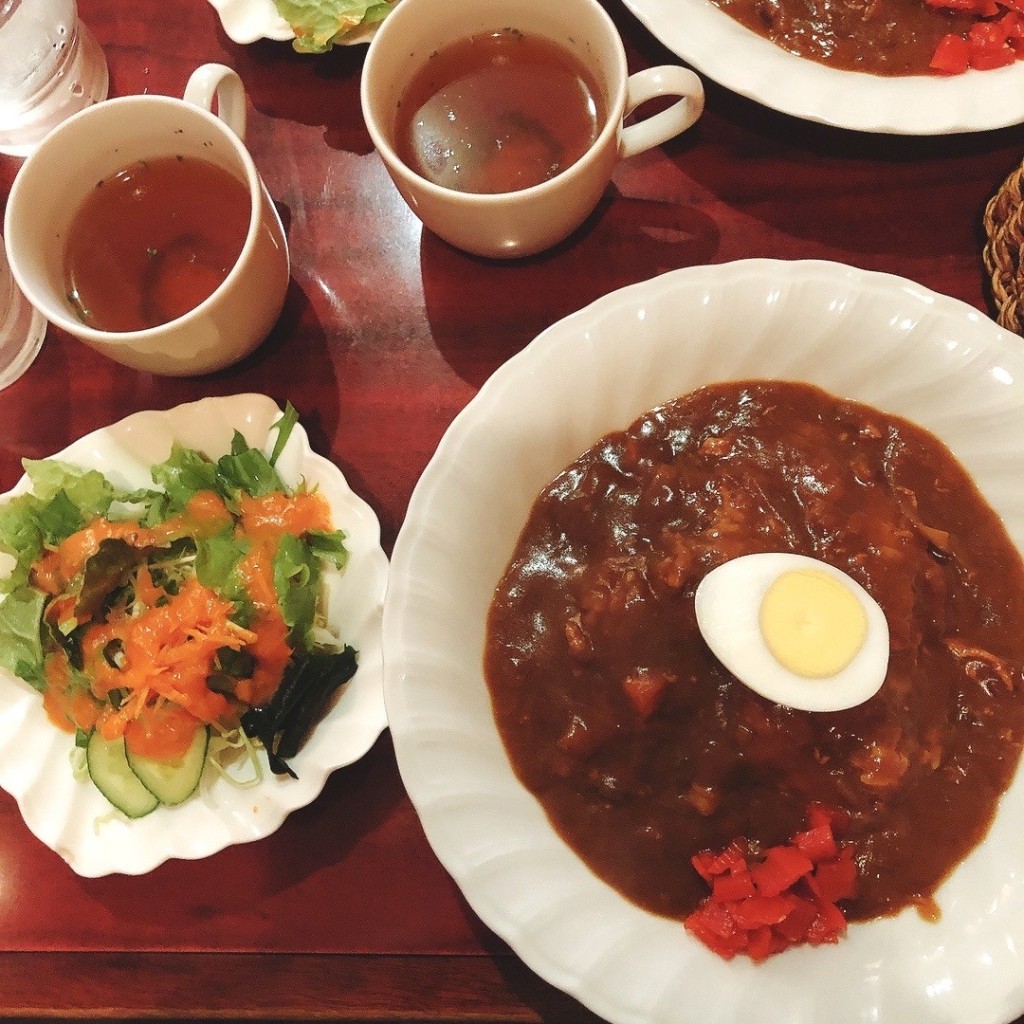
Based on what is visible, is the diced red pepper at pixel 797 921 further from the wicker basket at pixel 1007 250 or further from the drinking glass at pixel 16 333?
the drinking glass at pixel 16 333

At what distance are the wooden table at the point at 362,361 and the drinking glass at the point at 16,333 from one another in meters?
0.04

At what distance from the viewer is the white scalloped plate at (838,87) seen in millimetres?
1687

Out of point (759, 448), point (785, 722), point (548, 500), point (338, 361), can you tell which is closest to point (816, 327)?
point (759, 448)

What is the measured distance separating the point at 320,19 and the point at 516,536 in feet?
4.33

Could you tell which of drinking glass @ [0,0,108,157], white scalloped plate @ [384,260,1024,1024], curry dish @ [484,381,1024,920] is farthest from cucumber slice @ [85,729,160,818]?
drinking glass @ [0,0,108,157]

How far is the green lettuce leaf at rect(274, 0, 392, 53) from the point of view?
1.95 m

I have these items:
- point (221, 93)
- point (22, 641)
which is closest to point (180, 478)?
point (22, 641)

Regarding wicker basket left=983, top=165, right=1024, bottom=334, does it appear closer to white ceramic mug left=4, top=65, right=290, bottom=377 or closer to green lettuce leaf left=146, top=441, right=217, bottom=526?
white ceramic mug left=4, top=65, right=290, bottom=377

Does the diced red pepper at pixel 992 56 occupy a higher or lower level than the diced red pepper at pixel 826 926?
higher

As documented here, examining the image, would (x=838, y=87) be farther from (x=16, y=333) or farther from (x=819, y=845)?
(x=16, y=333)

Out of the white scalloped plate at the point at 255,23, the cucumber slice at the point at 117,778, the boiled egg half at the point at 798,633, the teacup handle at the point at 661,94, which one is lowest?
the cucumber slice at the point at 117,778

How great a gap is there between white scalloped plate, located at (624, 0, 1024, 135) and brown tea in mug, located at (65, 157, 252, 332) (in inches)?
38.3

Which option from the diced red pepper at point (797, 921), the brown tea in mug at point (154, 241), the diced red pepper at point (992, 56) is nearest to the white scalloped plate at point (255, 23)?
the brown tea in mug at point (154, 241)

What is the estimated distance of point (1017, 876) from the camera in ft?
4.69
